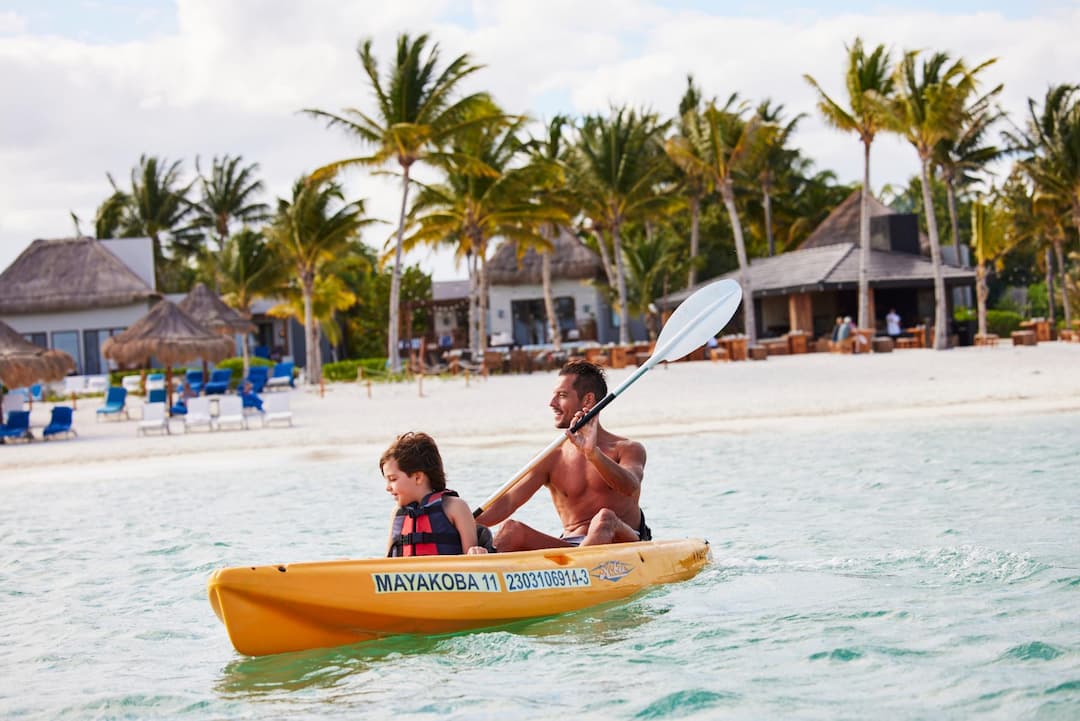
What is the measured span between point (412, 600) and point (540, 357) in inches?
960

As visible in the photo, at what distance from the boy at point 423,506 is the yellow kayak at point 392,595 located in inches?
6.4

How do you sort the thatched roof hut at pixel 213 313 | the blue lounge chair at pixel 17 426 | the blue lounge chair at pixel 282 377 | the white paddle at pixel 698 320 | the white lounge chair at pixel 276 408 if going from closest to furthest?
the white paddle at pixel 698 320 → the blue lounge chair at pixel 17 426 → the white lounge chair at pixel 276 408 → the blue lounge chair at pixel 282 377 → the thatched roof hut at pixel 213 313

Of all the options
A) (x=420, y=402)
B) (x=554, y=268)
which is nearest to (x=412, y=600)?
(x=420, y=402)

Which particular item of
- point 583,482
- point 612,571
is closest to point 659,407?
point 583,482

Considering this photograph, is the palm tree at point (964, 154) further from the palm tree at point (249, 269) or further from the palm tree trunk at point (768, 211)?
the palm tree at point (249, 269)

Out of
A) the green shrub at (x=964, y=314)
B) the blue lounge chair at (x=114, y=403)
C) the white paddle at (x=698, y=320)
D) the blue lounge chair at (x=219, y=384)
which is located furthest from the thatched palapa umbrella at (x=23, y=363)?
the green shrub at (x=964, y=314)

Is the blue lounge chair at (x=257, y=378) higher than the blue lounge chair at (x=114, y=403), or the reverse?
the blue lounge chair at (x=257, y=378)

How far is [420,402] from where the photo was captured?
21.0 metres

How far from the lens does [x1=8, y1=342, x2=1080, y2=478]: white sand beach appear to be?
48.5 feet

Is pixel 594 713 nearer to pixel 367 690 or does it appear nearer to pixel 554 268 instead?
pixel 367 690

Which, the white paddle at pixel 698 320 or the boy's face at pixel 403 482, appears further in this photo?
the white paddle at pixel 698 320

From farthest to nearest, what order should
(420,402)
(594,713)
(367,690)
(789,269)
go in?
(789,269)
(420,402)
(367,690)
(594,713)

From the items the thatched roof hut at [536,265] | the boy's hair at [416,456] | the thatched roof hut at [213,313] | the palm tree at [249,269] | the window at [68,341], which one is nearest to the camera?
the boy's hair at [416,456]

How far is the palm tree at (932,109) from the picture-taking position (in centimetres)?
2791
